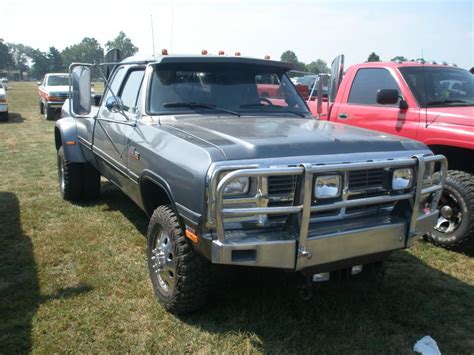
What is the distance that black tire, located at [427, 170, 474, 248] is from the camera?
4.53 m

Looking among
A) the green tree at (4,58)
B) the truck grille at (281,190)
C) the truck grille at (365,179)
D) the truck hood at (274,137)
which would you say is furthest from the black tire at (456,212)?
the green tree at (4,58)

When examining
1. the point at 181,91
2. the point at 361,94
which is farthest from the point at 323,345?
the point at 361,94

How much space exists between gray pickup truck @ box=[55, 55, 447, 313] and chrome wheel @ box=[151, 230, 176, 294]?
0.04 ft

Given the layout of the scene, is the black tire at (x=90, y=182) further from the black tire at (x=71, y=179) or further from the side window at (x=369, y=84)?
the side window at (x=369, y=84)

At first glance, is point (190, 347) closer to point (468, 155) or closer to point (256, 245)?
point (256, 245)

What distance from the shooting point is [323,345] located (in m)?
3.02

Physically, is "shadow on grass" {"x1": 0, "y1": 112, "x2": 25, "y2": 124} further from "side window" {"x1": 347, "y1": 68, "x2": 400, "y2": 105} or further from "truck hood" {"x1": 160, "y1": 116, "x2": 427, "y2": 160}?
"truck hood" {"x1": 160, "y1": 116, "x2": 427, "y2": 160}

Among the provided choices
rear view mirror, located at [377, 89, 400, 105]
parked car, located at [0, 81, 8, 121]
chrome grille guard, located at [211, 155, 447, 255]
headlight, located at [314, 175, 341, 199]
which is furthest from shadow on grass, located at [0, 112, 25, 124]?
headlight, located at [314, 175, 341, 199]

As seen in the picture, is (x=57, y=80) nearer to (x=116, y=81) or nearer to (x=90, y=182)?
(x=90, y=182)

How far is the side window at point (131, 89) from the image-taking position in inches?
165

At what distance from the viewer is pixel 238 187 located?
271cm

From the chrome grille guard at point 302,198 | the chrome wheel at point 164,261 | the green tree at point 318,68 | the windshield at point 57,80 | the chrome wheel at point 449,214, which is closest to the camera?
the chrome grille guard at point 302,198

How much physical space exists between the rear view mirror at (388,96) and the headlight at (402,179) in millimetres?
2286

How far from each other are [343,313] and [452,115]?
260 centimetres
